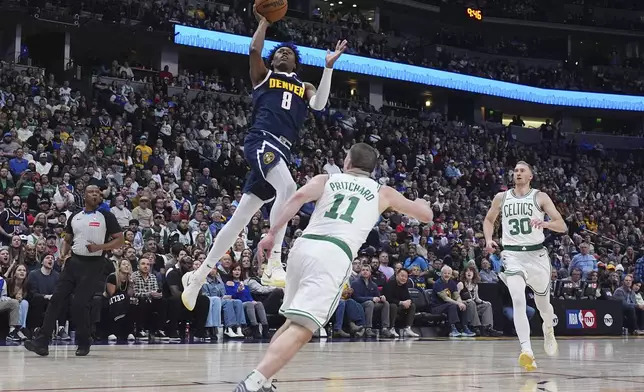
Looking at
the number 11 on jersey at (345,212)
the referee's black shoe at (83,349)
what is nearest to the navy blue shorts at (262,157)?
the number 11 on jersey at (345,212)

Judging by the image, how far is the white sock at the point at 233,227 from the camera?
8008mm

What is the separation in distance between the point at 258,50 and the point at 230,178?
14.8 metres

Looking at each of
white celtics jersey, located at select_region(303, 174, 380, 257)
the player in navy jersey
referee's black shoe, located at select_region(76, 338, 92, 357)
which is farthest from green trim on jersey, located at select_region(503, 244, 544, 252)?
referee's black shoe, located at select_region(76, 338, 92, 357)

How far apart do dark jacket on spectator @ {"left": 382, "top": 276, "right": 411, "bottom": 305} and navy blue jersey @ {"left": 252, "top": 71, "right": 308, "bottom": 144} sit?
29.6 feet

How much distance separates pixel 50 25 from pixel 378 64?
14203 millimetres

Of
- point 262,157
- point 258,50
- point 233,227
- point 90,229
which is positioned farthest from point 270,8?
point 90,229

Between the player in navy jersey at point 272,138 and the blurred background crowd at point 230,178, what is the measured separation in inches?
137

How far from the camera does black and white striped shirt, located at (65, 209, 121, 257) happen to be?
10.5 meters

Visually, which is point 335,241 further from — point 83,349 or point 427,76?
point 427,76

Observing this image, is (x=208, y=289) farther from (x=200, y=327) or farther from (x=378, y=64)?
(x=378, y=64)

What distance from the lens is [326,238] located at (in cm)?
582

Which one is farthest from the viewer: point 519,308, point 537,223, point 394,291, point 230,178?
point 230,178

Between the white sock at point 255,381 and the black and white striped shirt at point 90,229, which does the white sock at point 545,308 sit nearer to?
the black and white striped shirt at point 90,229

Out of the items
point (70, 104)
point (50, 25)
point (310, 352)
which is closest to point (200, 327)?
point (310, 352)
